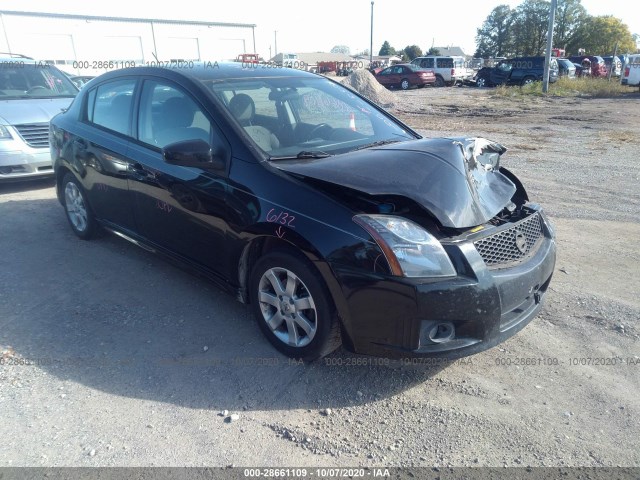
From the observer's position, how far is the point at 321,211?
291 centimetres

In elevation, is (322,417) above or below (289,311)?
below

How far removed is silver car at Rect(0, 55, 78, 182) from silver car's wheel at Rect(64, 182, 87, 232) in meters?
2.17

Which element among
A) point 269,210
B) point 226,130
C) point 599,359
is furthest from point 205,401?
point 599,359

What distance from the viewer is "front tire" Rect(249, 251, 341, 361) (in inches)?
117

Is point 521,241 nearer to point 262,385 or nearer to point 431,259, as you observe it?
point 431,259

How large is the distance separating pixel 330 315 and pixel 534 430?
123 centimetres

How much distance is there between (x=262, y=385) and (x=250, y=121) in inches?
70.1

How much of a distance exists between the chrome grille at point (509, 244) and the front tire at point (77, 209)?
385cm

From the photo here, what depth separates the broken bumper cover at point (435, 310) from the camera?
2.69 metres

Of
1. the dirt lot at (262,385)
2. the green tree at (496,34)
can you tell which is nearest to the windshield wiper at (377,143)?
the dirt lot at (262,385)

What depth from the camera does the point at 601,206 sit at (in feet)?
21.1

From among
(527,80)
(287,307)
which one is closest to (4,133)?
(287,307)

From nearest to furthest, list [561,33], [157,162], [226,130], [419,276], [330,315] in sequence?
[419,276]
[330,315]
[226,130]
[157,162]
[561,33]

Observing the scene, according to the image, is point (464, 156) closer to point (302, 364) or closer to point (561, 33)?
point (302, 364)
